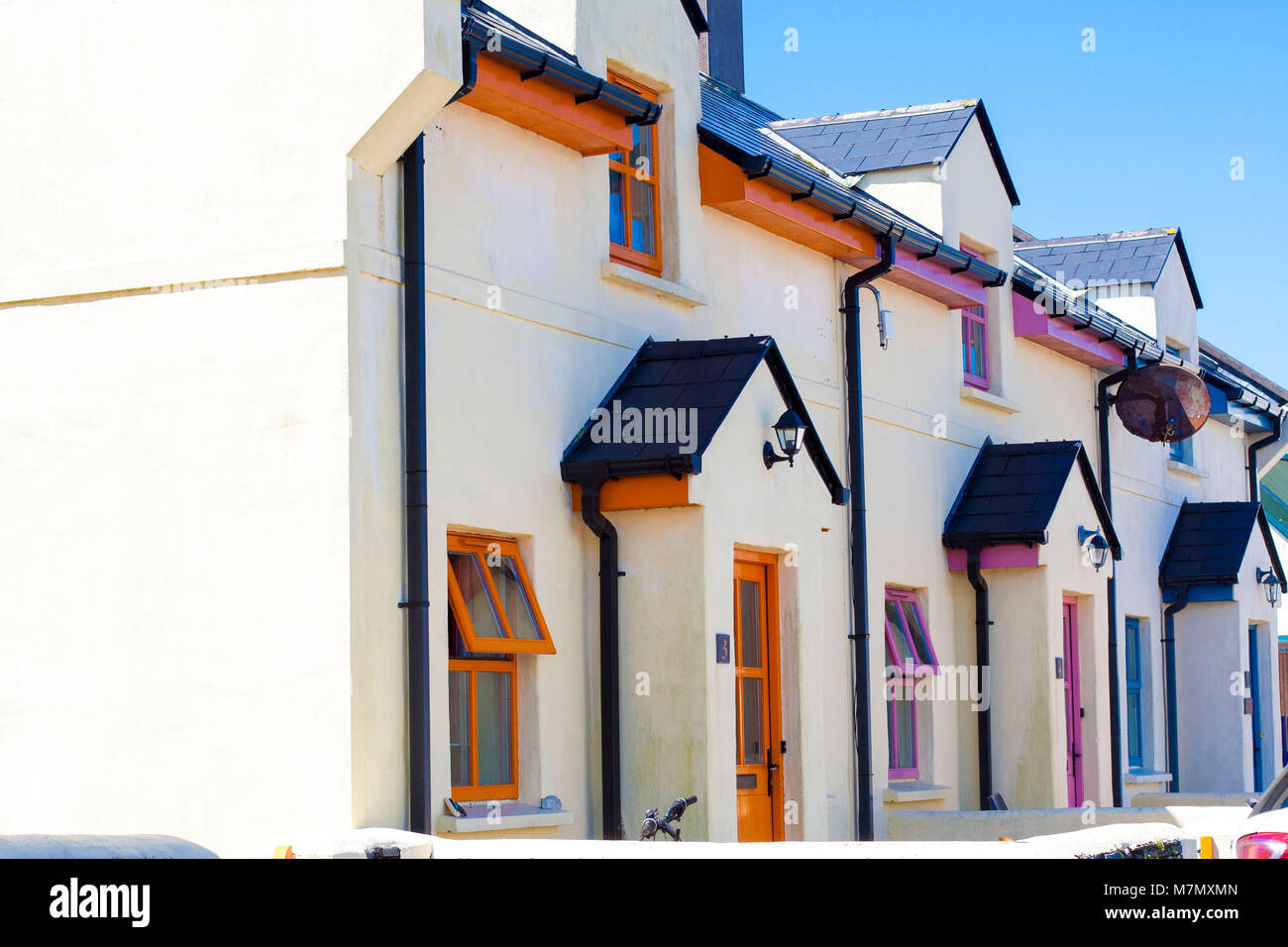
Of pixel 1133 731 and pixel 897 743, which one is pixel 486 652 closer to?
pixel 897 743

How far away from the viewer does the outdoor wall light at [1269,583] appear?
72.7 ft

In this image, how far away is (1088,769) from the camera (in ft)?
56.5

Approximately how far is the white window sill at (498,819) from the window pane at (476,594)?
99 cm

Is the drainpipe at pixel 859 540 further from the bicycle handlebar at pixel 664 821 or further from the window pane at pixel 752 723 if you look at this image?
the bicycle handlebar at pixel 664 821

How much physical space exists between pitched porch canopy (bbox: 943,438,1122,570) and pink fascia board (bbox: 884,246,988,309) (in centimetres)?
156

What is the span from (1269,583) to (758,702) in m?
12.7

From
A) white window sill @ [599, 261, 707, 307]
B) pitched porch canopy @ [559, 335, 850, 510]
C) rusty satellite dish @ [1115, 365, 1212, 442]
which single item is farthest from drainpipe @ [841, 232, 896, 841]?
rusty satellite dish @ [1115, 365, 1212, 442]

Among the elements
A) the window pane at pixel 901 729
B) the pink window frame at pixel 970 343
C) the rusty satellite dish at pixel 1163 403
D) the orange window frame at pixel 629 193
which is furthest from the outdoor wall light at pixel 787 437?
the rusty satellite dish at pixel 1163 403

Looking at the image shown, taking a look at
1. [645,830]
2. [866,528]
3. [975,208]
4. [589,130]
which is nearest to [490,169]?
[589,130]

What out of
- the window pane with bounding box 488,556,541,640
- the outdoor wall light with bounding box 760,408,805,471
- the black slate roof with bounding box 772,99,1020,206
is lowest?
the window pane with bounding box 488,556,541,640

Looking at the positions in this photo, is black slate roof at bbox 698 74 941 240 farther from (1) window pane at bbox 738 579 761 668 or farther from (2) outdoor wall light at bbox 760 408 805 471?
(1) window pane at bbox 738 579 761 668

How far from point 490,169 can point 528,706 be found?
126 inches

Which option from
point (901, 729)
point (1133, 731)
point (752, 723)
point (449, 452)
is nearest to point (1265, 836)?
point (449, 452)

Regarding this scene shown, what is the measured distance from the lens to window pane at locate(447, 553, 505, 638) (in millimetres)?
9852
